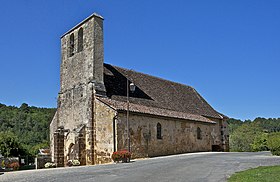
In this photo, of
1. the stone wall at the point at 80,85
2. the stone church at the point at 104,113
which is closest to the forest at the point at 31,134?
the stone church at the point at 104,113

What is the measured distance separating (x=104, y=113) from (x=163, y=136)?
635 cm

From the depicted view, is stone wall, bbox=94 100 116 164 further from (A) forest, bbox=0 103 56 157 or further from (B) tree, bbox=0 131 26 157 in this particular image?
(A) forest, bbox=0 103 56 157

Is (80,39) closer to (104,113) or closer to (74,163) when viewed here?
(104,113)

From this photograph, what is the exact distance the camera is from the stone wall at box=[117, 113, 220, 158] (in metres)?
26.6

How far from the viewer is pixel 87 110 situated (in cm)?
2798

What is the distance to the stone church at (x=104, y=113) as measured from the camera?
86.6ft

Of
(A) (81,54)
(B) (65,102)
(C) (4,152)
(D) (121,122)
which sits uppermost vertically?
(A) (81,54)

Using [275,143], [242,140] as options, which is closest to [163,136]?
[275,143]

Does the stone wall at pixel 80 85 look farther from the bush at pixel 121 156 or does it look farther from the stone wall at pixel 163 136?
the bush at pixel 121 156

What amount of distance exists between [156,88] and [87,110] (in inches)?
403

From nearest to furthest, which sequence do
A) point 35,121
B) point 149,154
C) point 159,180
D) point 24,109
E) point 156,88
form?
point 159,180 < point 149,154 < point 156,88 < point 35,121 < point 24,109

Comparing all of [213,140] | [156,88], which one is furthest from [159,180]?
[213,140]

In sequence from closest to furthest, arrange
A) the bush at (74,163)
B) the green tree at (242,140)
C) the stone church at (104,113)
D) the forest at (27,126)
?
the bush at (74,163) < the stone church at (104,113) < the green tree at (242,140) < the forest at (27,126)

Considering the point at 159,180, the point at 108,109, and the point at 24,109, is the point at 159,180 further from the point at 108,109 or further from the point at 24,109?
the point at 24,109
